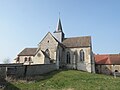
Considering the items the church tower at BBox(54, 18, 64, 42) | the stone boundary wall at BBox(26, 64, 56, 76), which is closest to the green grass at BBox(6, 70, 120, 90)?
the stone boundary wall at BBox(26, 64, 56, 76)

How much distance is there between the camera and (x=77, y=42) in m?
46.1

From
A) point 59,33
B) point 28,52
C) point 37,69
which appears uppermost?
point 59,33

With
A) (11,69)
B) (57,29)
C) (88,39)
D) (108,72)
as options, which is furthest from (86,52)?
(11,69)

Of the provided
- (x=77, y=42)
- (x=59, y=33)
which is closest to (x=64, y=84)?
(x=77, y=42)

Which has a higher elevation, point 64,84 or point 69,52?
point 69,52

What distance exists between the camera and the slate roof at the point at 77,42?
44406mm

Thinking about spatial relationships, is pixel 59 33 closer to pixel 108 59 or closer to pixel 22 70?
pixel 108 59

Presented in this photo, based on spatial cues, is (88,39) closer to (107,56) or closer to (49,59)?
(107,56)

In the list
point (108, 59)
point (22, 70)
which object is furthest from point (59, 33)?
point (22, 70)

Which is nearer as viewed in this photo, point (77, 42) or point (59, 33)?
point (77, 42)

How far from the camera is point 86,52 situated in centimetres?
4344

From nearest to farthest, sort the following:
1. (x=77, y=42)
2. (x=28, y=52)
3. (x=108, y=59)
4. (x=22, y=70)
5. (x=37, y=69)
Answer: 1. (x=22, y=70)
2. (x=37, y=69)
3. (x=77, y=42)
4. (x=108, y=59)
5. (x=28, y=52)

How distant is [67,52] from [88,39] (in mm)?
6889

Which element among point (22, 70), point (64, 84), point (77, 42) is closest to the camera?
point (64, 84)
